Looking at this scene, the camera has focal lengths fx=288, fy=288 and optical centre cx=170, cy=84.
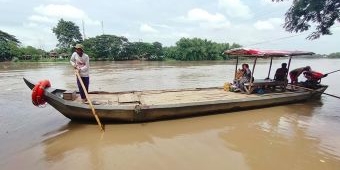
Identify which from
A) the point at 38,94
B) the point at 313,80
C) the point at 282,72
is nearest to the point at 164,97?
the point at 38,94

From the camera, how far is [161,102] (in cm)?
754

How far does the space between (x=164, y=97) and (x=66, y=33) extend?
209 feet

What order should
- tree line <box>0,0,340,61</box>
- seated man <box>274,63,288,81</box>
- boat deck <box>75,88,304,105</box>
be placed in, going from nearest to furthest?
boat deck <box>75,88,304,105</box> < seated man <box>274,63,288,81</box> < tree line <box>0,0,340,61</box>

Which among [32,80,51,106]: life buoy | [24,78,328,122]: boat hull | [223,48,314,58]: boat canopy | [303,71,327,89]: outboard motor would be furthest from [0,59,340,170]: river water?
[303,71,327,89]: outboard motor

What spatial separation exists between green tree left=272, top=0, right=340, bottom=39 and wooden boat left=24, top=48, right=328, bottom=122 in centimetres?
91

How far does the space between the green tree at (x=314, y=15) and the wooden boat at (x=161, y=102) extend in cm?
91

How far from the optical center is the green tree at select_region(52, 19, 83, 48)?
6624 cm

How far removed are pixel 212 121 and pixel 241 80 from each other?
2.54m

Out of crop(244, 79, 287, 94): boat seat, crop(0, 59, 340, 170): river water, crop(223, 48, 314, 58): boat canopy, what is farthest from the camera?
crop(244, 79, 287, 94): boat seat

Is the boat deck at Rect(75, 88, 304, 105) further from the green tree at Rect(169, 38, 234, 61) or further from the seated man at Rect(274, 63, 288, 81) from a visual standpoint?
the green tree at Rect(169, 38, 234, 61)

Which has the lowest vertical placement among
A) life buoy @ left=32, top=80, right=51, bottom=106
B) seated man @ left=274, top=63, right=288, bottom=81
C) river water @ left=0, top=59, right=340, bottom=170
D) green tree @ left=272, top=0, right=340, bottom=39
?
river water @ left=0, top=59, right=340, bottom=170

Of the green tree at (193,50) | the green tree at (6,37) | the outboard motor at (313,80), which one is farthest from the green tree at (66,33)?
the outboard motor at (313,80)

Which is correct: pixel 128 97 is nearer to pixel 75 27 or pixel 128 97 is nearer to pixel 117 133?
pixel 117 133

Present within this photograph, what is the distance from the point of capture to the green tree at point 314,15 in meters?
7.84
